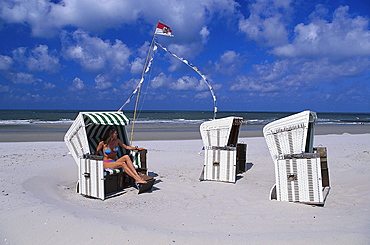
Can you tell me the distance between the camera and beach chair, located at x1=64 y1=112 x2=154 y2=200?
579 centimetres


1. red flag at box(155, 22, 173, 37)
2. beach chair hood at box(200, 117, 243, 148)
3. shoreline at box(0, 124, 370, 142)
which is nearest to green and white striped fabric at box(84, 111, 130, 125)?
beach chair hood at box(200, 117, 243, 148)

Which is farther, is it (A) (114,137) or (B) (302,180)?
(A) (114,137)

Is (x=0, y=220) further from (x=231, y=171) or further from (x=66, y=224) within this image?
(x=231, y=171)

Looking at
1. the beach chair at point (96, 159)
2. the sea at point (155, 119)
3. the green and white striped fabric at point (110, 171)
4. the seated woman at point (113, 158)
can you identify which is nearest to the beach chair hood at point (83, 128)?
the beach chair at point (96, 159)

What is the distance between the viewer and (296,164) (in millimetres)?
5328

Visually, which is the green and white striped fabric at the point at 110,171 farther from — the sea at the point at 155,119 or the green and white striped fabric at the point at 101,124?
the sea at the point at 155,119

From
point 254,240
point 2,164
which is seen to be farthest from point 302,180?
point 2,164

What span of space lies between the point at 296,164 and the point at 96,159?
363cm

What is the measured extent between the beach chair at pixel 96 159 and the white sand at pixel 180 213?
23 centimetres

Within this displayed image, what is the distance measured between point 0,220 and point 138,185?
2.48 m

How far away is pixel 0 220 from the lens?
443 centimetres

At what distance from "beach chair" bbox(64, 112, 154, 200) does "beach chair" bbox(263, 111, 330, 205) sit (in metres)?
2.60

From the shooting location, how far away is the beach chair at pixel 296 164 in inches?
205

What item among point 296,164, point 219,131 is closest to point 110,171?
point 219,131
